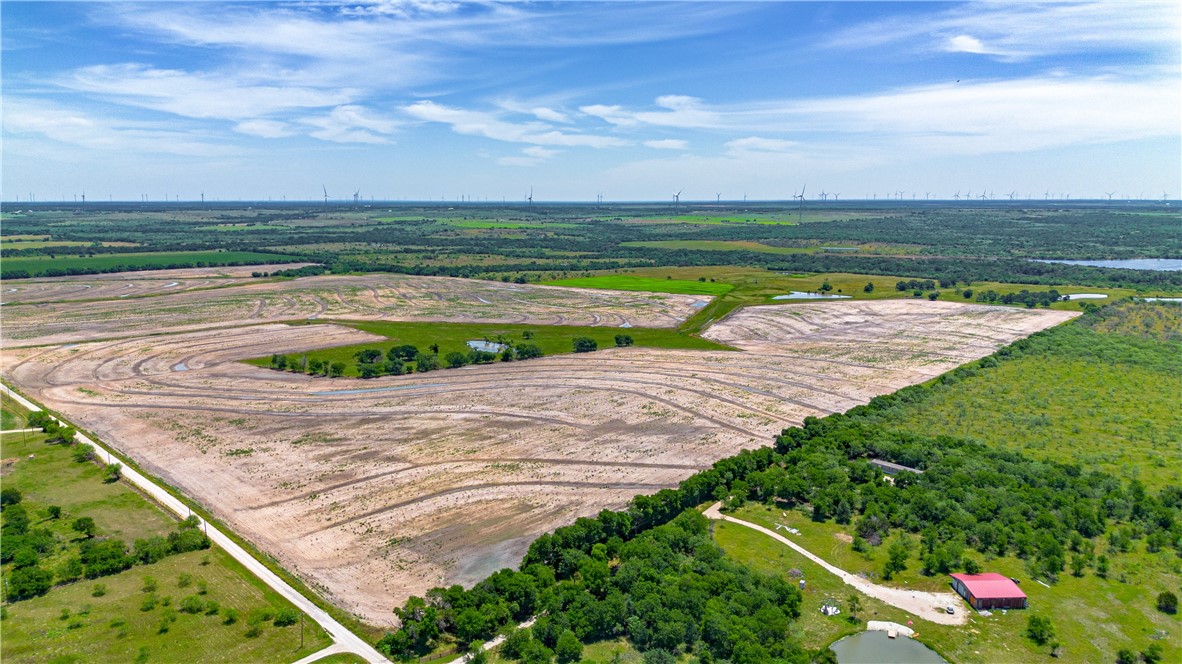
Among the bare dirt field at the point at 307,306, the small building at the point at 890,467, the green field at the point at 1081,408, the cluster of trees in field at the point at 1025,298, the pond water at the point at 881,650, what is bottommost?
the pond water at the point at 881,650

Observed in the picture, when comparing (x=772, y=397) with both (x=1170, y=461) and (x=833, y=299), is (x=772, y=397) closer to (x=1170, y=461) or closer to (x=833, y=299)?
(x=1170, y=461)

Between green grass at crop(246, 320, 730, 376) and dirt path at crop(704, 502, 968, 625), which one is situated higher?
green grass at crop(246, 320, 730, 376)

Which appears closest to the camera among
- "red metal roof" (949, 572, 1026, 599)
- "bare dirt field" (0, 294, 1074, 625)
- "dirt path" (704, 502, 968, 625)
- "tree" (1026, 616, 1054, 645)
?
"tree" (1026, 616, 1054, 645)

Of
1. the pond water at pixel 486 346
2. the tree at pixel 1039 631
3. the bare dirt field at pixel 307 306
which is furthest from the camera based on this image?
the bare dirt field at pixel 307 306

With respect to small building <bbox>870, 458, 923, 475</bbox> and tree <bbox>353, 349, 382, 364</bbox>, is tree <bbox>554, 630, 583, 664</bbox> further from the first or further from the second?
tree <bbox>353, 349, 382, 364</bbox>

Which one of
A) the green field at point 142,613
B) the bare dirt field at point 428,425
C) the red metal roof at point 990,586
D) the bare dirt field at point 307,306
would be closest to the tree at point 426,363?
the bare dirt field at point 428,425

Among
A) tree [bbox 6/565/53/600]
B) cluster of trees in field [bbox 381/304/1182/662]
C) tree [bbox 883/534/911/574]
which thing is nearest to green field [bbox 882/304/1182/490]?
cluster of trees in field [bbox 381/304/1182/662]

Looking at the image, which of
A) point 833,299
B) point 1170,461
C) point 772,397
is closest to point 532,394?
point 772,397

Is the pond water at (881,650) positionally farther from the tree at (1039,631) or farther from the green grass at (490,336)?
the green grass at (490,336)
